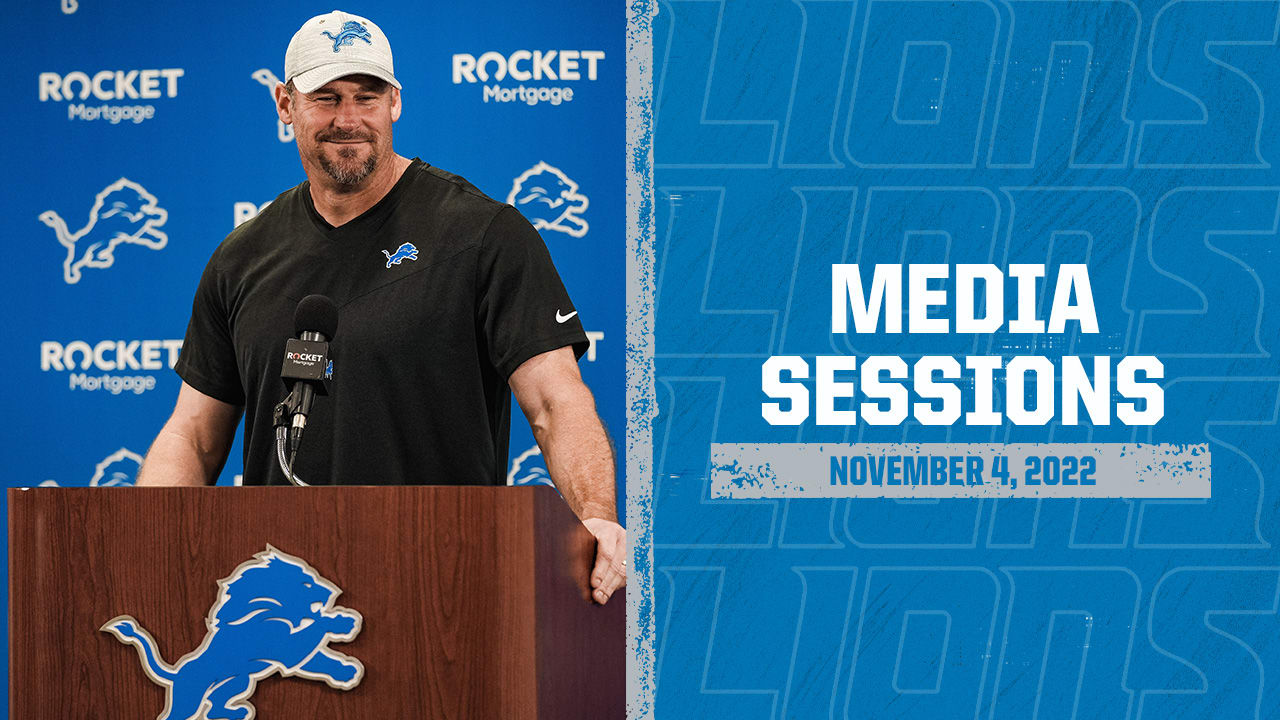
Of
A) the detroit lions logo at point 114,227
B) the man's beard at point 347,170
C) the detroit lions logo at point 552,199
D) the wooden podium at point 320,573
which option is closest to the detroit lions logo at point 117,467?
the detroit lions logo at point 114,227

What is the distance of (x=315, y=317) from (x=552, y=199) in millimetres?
1768

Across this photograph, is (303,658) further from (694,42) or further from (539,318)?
(694,42)

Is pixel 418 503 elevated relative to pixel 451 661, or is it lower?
elevated

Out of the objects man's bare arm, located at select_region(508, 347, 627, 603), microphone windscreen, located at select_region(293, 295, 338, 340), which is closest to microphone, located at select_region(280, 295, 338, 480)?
microphone windscreen, located at select_region(293, 295, 338, 340)

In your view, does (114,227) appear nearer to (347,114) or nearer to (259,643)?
(347,114)

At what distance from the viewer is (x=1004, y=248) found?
2582 millimetres

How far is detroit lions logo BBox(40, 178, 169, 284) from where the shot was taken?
3.22m

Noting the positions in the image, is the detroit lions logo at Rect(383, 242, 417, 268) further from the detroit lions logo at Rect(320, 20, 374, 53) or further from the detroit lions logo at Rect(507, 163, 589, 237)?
the detroit lions logo at Rect(507, 163, 589, 237)

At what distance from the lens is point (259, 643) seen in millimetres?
1165

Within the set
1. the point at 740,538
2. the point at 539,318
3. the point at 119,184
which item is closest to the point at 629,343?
the point at 740,538

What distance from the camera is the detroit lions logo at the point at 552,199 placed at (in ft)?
10.2

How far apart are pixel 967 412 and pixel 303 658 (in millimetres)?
1721

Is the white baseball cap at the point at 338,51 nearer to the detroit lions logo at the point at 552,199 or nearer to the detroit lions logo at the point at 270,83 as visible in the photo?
the detroit lions logo at the point at 552,199

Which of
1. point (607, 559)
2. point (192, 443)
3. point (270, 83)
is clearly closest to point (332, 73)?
point (192, 443)
